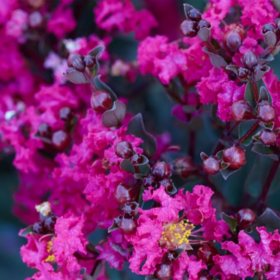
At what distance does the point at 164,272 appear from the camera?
0.91m

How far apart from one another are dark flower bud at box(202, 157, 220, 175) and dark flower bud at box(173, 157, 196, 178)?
0.32ft

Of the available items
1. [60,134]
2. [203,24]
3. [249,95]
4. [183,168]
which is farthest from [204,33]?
[60,134]

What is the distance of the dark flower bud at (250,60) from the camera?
922 millimetres

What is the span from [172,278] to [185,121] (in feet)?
1.14

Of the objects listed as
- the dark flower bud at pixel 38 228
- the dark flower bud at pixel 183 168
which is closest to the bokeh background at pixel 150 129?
Result: the dark flower bud at pixel 183 168

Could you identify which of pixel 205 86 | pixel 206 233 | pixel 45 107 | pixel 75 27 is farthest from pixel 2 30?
pixel 206 233

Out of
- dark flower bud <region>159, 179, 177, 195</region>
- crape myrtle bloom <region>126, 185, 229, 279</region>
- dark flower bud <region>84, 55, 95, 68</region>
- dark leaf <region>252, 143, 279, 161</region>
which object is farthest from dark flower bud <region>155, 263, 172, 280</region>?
dark flower bud <region>84, 55, 95, 68</region>

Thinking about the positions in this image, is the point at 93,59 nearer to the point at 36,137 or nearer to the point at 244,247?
the point at 36,137

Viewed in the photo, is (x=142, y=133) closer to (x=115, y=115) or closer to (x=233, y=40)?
(x=115, y=115)

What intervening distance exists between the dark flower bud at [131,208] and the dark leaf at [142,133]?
0.13 m

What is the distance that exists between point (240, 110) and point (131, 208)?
0.20 meters

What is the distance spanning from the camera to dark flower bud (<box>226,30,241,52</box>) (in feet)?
3.24

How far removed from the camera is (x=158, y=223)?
927 mm

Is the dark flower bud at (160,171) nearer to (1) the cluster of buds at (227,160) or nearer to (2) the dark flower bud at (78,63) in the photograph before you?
(1) the cluster of buds at (227,160)
